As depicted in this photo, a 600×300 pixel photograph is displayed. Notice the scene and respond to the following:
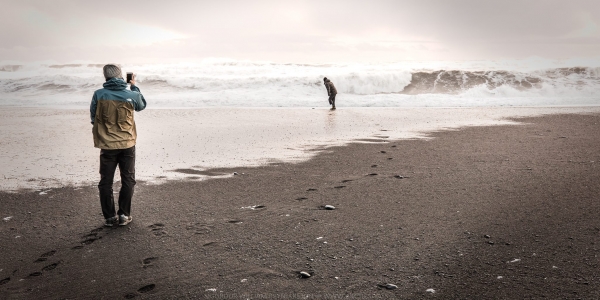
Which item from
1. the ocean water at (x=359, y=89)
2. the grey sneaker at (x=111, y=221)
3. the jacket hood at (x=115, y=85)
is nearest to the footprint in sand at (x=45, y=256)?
the grey sneaker at (x=111, y=221)

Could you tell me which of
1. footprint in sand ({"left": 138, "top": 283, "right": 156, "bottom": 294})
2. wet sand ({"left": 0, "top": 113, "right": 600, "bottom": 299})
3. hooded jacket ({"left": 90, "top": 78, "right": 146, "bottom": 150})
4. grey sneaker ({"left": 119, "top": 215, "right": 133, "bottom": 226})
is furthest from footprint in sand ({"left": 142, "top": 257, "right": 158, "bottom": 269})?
hooded jacket ({"left": 90, "top": 78, "right": 146, "bottom": 150})

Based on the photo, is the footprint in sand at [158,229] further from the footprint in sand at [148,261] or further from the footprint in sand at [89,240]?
the footprint in sand at [148,261]

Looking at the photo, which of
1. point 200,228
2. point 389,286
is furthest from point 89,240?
point 389,286

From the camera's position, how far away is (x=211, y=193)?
7215 millimetres

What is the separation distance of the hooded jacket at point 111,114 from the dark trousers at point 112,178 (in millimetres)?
134

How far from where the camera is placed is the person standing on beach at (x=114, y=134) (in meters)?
5.65

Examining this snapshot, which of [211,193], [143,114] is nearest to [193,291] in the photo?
[211,193]

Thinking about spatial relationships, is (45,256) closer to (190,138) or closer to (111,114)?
(111,114)

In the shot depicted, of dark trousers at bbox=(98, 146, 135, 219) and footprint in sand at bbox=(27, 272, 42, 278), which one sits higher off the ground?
dark trousers at bbox=(98, 146, 135, 219)

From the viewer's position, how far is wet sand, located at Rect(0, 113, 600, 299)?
4.04m

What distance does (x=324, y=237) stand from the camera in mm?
5242

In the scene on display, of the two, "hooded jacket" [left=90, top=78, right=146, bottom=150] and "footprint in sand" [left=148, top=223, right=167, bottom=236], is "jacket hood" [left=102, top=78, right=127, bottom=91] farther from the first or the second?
"footprint in sand" [left=148, top=223, right=167, bottom=236]

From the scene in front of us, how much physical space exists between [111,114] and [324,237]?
2.85 m

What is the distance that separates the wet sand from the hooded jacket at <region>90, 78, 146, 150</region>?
103 centimetres
